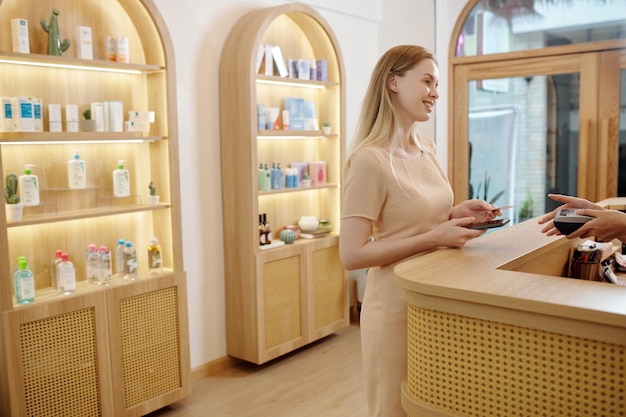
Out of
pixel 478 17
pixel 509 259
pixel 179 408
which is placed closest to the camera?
pixel 509 259

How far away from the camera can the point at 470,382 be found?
4.93 feet

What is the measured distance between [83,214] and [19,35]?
35.3 inches

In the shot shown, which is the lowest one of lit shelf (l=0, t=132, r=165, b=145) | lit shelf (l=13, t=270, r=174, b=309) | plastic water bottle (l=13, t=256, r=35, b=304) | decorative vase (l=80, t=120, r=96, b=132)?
lit shelf (l=13, t=270, r=174, b=309)

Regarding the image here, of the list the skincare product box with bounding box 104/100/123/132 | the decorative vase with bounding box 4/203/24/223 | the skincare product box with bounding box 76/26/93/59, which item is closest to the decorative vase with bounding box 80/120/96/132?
the skincare product box with bounding box 104/100/123/132

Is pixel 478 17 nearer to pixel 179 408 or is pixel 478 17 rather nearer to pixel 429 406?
pixel 179 408

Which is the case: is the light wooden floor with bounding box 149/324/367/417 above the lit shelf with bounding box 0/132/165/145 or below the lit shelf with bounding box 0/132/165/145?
below

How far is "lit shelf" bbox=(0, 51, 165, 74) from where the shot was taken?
9.15 feet

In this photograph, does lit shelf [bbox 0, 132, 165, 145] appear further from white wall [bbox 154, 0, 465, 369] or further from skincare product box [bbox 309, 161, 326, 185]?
skincare product box [bbox 309, 161, 326, 185]

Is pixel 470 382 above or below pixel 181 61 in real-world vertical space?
below

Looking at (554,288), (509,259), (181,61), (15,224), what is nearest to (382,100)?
(509,259)

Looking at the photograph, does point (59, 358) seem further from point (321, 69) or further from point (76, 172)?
point (321, 69)

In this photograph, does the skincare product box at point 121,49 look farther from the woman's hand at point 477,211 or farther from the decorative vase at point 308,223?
the woman's hand at point 477,211

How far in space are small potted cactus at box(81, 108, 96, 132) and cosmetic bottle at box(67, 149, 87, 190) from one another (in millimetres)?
146

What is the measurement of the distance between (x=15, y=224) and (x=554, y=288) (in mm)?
2350
